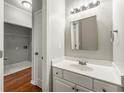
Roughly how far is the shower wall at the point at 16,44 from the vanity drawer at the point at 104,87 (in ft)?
12.9

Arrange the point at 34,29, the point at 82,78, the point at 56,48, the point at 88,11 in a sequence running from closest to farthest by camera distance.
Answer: the point at 82,78 → the point at 88,11 → the point at 56,48 → the point at 34,29

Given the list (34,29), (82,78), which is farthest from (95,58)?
(34,29)

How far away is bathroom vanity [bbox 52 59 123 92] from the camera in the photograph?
3.04 feet

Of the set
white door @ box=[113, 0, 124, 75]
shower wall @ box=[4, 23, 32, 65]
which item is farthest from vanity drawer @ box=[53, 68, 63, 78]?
shower wall @ box=[4, 23, 32, 65]

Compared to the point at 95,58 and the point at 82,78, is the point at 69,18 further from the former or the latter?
the point at 82,78

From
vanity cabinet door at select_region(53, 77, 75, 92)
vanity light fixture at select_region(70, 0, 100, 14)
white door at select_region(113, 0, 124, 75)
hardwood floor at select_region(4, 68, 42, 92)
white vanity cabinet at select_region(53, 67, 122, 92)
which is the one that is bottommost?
hardwood floor at select_region(4, 68, 42, 92)

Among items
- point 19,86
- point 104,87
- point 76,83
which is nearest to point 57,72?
point 76,83

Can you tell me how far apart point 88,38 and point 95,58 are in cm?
48

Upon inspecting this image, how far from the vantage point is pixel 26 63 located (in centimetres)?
452

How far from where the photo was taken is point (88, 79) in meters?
1.09

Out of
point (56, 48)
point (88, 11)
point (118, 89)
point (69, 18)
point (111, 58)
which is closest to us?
point (118, 89)

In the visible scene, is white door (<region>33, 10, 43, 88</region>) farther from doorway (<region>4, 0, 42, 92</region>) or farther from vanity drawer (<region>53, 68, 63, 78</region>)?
vanity drawer (<region>53, 68, 63, 78</region>)

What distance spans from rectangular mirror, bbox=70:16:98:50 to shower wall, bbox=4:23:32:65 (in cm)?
342

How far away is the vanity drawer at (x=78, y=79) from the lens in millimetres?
1088
